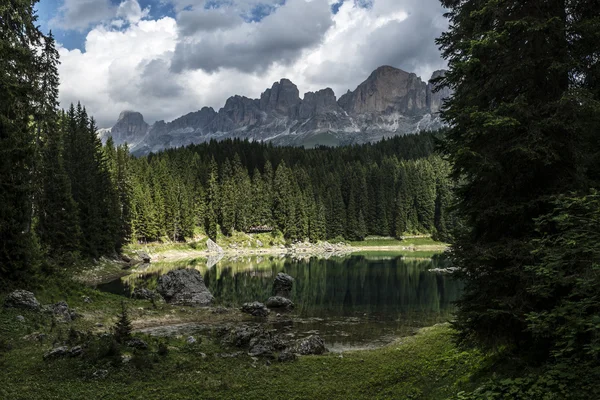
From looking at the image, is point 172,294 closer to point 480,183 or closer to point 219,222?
point 480,183

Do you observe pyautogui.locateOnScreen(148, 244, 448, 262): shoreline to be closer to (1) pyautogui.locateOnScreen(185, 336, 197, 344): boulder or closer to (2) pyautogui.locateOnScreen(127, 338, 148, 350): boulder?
(1) pyautogui.locateOnScreen(185, 336, 197, 344): boulder

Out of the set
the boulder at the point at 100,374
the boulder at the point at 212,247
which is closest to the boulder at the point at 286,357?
the boulder at the point at 100,374

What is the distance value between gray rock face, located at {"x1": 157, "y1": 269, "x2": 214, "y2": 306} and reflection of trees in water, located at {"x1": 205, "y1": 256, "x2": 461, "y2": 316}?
2.76 metres

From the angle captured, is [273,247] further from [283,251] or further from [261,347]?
[261,347]

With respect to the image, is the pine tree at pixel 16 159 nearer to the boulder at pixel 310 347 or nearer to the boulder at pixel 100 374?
the boulder at pixel 100 374

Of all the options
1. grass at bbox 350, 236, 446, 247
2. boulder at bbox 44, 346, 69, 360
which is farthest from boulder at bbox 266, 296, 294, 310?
grass at bbox 350, 236, 446, 247

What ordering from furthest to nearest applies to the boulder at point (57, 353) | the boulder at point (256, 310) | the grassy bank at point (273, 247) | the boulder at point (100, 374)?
the grassy bank at point (273, 247)
the boulder at point (256, 310)
the boulder at point (57, 353)
the boulder at point (100, 374)

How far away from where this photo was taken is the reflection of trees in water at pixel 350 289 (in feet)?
123

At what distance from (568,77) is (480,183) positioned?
3921 mm

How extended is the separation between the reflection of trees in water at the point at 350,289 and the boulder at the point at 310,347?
39.5 feet

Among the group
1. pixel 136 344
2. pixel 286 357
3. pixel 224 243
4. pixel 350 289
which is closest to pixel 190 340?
pixel 136 344

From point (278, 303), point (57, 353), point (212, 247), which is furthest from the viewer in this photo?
point (212, 247)

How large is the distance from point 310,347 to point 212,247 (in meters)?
93.1

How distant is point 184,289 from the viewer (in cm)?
3928
